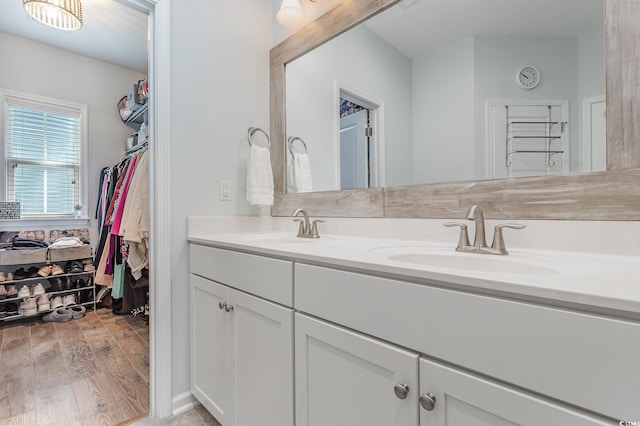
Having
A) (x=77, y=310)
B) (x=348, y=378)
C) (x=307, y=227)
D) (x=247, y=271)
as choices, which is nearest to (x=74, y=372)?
(x=77, y=310)

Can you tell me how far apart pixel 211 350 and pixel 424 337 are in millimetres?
1035

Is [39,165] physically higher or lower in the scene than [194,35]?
lower

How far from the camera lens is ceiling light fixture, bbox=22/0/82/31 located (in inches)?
80.4

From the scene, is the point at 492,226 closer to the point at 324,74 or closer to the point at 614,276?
the point at 614,276

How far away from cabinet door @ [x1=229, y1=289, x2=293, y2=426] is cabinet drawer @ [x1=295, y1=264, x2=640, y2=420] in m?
0.31

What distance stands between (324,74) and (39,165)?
316cm

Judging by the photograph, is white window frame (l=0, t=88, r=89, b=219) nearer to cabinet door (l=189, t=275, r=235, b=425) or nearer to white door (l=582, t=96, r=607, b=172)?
cabinet door (l=189, t=275, r=235, b=425)

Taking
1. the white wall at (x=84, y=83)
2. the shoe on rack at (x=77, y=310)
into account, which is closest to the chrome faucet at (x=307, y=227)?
the shoe on rack at (x=77, y=310)

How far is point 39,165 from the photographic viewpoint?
3.06 meters

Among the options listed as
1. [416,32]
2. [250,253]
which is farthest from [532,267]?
[416,32]

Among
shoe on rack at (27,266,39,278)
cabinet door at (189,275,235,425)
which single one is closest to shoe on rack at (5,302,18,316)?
shoe on rack at (27,266,39,278)

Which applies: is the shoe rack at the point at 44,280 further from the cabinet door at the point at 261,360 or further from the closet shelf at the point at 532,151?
the closet shelf at the point at 532,151

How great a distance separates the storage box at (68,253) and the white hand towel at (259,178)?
2.31 meters

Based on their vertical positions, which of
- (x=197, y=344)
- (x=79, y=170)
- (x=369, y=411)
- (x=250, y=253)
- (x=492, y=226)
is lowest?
(x=197, y=344)
